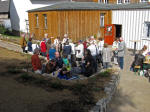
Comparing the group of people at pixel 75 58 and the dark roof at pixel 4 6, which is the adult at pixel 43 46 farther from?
the dark roof at pixel 4 6

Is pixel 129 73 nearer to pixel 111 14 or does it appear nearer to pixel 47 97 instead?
pixel 47 97

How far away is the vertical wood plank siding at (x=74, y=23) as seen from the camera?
1833cm

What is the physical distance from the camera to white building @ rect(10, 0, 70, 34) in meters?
26.1

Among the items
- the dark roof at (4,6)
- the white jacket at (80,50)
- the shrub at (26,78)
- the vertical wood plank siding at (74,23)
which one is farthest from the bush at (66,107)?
the dark roof at (4,6)

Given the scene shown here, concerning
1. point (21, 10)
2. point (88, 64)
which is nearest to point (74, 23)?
point (88, 64)

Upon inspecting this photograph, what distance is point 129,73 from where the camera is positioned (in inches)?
406

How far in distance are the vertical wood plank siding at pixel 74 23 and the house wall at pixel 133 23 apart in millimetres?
2059

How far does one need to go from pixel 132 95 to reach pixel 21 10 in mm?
23853

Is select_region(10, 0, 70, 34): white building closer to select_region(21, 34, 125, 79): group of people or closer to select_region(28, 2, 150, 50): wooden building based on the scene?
select_region(28, 2, 150, 50): wooden building

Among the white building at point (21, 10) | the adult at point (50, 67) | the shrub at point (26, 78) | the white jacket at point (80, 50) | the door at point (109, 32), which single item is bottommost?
the shrub at point (26, 78)

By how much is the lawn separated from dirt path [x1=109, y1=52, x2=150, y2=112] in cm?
72

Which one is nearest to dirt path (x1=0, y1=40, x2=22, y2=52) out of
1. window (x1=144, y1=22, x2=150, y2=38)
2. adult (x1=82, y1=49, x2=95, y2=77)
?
adult (x1=82, y1=49, x2=95, y2=77)

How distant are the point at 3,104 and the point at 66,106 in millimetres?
1872

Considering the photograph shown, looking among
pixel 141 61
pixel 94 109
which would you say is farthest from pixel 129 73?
pixel 94 109
